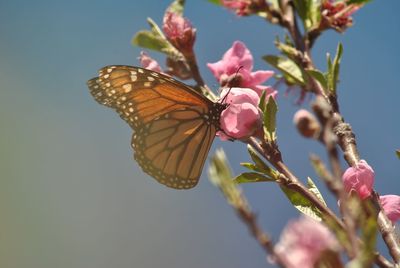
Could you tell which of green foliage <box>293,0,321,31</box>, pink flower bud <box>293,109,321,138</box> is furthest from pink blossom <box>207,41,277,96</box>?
pink flower bud <box>293,109,321,138</box>

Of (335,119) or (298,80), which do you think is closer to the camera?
(335,119)

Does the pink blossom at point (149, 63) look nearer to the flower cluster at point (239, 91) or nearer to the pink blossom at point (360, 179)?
the flower cluster at point (239, 91)

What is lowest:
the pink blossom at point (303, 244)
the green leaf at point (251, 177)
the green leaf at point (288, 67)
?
the pink blossom at point (303, 244)

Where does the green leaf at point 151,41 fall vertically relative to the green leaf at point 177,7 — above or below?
below

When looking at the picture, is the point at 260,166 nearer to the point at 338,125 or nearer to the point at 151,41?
the point at 338,125

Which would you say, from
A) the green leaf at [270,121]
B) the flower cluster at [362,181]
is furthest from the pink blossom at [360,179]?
the green leaf at [270,121]

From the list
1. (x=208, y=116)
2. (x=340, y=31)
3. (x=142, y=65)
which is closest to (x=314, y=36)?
(x=340, y=31)

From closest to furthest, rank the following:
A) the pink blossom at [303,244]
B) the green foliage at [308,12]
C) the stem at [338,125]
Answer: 1. the pink blossom at [303,244]
2. the stem at [338,125]
3. the green foliage at [308,12]

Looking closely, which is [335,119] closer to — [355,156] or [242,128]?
[355,156]
